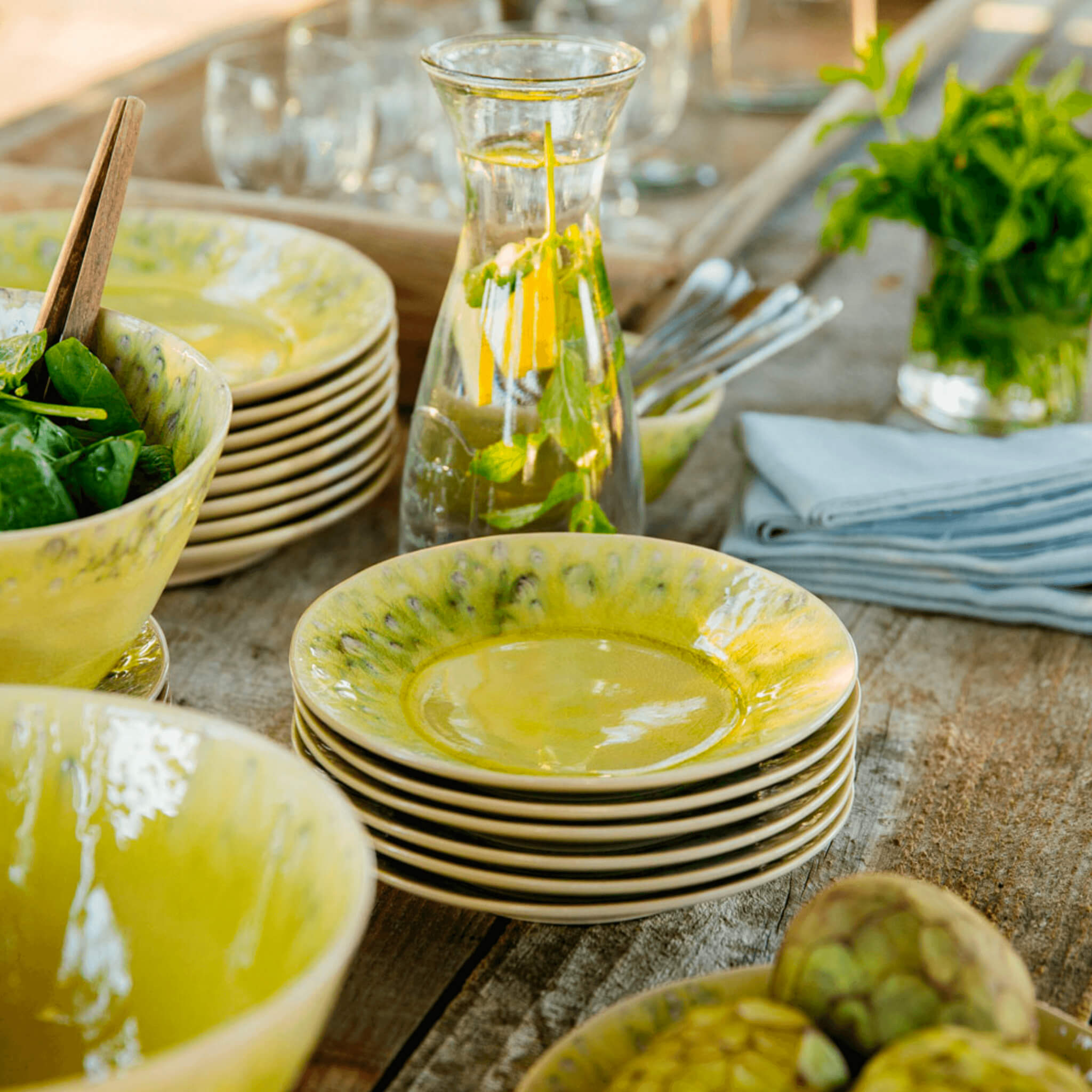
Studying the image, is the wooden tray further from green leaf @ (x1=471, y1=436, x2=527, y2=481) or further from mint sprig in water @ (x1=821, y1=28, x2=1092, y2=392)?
green leaf @ (x1=471, y1=436, x2=527, y2=481)

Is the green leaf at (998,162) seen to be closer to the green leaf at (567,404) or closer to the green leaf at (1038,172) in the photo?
the green leaf at (1038,172)

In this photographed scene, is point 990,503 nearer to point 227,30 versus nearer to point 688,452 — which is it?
point 688,452

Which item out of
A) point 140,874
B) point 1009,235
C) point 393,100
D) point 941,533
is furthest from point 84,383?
point 393,100

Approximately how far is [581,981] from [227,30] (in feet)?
4.64

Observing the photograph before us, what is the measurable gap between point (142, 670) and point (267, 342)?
324mm

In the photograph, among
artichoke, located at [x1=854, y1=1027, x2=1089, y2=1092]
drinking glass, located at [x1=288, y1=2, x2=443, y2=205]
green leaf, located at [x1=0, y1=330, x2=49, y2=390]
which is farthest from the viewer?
drinking glass, located at [x1=288, y1=2, x2=443, y2=205]

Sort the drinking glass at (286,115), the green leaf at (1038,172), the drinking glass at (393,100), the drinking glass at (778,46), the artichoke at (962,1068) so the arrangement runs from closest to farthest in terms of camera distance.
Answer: the artichoke at (962,1068) < the green leaf at (1038,172) < the drinking glass at (286,115) < the drinking glass at (393,100) < the drinking glass at (778,46)

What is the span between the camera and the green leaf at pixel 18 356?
54 centimetres

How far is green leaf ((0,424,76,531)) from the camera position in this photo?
46 centimetres

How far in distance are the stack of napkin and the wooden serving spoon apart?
1.22ft

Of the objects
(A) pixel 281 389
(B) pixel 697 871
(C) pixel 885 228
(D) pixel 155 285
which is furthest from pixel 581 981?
(C) pixel 885 228

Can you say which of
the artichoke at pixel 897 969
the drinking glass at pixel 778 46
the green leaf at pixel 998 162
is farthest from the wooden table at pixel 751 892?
the drinking glass at pixel 778 46

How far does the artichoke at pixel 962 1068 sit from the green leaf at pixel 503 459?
1.14 feet

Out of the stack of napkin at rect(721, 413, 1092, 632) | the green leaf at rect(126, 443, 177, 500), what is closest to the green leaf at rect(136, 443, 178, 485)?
the green leaf at rect(126, 443, 177, 500)
